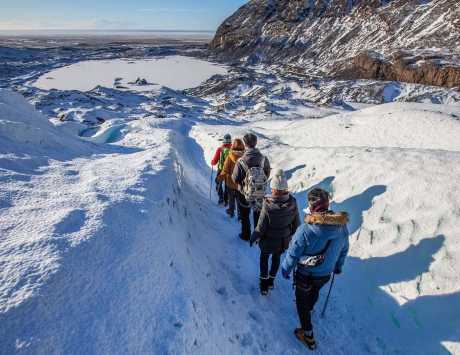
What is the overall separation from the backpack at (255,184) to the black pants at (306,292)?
195cm

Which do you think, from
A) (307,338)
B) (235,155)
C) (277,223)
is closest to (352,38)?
(235,155)

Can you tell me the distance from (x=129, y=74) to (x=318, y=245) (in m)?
92.7

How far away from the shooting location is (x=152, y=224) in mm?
4367

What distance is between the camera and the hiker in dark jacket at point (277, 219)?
14.1 ft

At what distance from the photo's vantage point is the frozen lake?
233 feet

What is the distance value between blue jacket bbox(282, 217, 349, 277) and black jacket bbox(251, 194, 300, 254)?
565 mm

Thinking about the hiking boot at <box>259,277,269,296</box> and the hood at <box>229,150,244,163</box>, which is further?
the hood at <box>229,150,244,163</box>

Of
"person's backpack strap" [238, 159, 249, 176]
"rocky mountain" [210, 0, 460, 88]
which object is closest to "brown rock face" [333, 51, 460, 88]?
"rocky mountain" [210, 0, 460, 88]

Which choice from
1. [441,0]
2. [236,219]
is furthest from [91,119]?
[441,0]

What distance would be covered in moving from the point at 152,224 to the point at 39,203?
1.46 meters

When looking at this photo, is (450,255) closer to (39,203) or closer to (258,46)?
(39,203)

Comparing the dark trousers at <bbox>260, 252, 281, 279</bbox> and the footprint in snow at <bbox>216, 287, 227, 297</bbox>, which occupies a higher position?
the dark trousers at <bbox>260, 252, 281, 279</bbox>

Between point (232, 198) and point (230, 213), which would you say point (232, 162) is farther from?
point (230, 213)

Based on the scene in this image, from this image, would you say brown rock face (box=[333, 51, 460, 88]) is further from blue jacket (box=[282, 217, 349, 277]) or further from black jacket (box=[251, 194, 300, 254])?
blue jacket (box=[282, 217, 349, 277])
